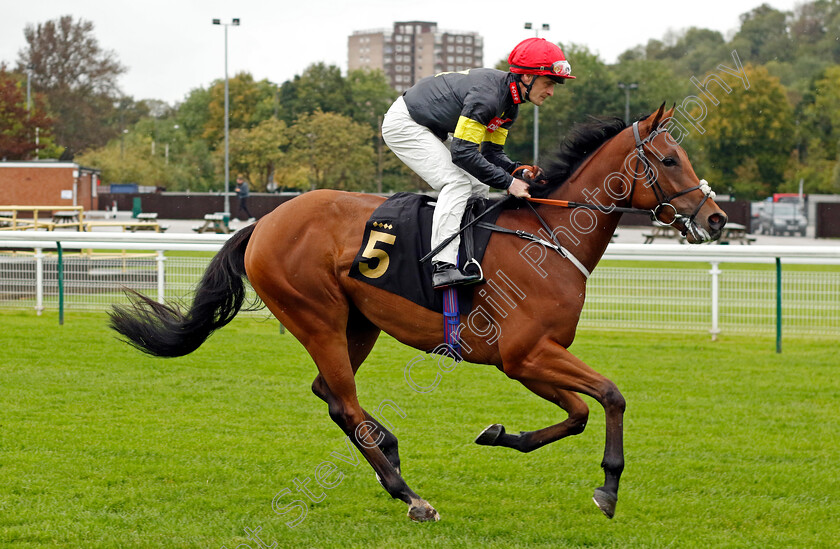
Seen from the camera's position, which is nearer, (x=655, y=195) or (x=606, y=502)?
(x=606, y=502)

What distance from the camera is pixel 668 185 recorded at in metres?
4.22

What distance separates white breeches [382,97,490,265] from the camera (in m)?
4.44

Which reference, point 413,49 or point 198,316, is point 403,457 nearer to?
point 198,316

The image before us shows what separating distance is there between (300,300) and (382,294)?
18.5 inches

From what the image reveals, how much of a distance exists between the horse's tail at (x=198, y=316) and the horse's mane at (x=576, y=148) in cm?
169

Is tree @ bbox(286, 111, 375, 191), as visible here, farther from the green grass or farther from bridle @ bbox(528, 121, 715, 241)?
bridle @ bbox(528, 121, 715, 241)

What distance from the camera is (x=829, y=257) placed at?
9.43 metres

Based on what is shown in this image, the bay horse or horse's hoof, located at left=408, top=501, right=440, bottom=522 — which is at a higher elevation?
the bay horse

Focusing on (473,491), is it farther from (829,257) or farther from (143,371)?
(829,257)

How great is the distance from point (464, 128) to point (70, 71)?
182 feet

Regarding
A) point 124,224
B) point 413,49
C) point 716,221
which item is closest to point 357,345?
point 716,221

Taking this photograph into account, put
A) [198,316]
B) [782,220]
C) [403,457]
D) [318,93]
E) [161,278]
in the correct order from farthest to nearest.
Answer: [318,93], [782,220], [161,278], [403,457], [198,316]

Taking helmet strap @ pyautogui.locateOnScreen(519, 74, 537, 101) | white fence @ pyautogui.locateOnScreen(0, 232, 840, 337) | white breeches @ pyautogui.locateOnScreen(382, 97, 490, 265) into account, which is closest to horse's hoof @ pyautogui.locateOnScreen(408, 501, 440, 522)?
white breeches @ pyautogui.locateOnScreen(382, 97, 490, 265)

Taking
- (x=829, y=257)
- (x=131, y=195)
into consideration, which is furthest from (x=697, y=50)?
(x=829, y=257)
